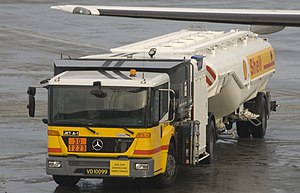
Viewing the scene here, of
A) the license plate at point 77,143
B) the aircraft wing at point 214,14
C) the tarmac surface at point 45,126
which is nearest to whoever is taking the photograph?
the license plate at point 77,143

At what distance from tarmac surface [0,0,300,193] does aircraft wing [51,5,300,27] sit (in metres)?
3.65

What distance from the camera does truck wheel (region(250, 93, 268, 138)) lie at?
101 ft

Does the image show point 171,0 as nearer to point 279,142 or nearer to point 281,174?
point 279,142

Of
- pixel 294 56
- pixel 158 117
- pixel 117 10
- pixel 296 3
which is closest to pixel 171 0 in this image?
pixel 296 3

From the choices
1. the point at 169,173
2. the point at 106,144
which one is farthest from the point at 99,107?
the point at 169,173

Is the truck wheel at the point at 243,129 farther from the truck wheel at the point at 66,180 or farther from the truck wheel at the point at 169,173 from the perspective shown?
the truck wheel at the point at 66,180

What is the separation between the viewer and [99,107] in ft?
74.0

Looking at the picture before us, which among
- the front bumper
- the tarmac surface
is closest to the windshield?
the front bumper

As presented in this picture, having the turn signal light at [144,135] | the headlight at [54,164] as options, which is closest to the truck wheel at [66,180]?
the headlight at [54,164]

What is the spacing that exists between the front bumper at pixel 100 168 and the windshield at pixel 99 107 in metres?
0.77

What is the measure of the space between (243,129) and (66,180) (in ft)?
30.5

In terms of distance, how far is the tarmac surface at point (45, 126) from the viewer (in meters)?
23.8

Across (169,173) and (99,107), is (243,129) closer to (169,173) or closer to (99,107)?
(169,173)

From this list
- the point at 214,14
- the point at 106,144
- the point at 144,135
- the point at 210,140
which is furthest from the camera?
the point at 210,140
